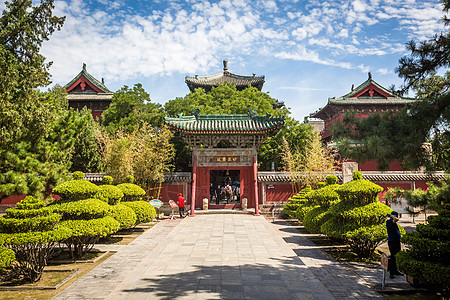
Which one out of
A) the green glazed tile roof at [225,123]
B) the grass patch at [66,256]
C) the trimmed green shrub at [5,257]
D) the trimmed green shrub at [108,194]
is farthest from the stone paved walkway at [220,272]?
the green glazed tile roof at [225,123]

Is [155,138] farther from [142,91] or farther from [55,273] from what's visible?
[55,273]

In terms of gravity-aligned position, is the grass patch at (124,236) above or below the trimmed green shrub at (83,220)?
below

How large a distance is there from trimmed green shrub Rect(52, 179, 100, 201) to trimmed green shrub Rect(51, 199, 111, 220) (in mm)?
230

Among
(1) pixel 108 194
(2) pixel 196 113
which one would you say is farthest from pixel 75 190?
(2) pixel 196 113

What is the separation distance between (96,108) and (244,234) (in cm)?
2498

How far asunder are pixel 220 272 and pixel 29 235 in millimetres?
4318

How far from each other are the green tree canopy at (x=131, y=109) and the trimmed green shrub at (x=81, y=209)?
46.6 feet

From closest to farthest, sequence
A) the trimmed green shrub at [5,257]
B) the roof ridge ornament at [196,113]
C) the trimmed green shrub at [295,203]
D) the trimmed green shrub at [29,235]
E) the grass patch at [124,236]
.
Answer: the trimmed green shrub at [5,257] → the trimmed green shrub at [29,235] → the grass patch at [124,236] → the trimmed green shrub at [295,203] → the roof ridge ornament at [196,113]

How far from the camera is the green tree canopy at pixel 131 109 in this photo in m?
22.5

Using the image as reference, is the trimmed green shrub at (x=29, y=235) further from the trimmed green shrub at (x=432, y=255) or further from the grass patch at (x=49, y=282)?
the trimmed green shrub at (x=432, y=255)

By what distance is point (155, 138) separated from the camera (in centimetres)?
1773

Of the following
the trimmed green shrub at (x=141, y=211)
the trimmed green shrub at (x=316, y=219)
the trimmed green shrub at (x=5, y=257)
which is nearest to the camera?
the trimmed green shrub at (x=5, y=257)

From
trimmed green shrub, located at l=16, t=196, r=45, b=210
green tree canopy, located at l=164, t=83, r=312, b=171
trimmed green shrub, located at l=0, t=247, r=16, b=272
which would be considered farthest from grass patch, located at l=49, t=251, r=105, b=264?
green tree canopy, located at l=164, t=83, r=312, b=171

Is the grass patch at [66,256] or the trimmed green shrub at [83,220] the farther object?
the grass patch at [66,256]
